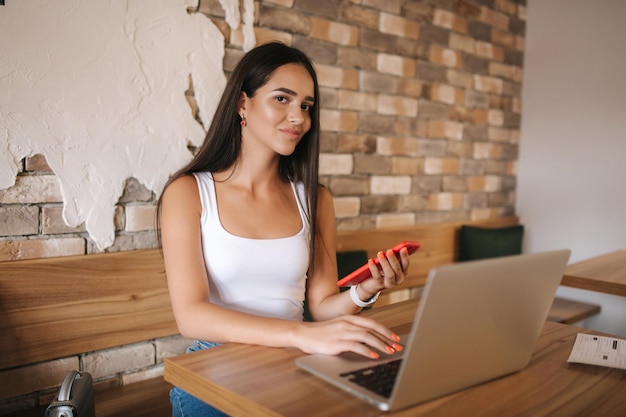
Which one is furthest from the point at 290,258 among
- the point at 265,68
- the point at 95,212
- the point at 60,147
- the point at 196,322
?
the point at 60,147

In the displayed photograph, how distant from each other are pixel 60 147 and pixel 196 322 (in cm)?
77

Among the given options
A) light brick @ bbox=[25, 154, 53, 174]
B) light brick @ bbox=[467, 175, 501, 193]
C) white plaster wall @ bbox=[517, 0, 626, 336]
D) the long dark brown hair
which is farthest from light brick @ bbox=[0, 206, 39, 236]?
white plaster wall @ bbox=[517, 0, 626, 336]

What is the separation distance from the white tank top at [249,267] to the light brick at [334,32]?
106 centimetres

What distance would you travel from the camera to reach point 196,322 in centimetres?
126

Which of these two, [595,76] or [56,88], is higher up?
[595,76]

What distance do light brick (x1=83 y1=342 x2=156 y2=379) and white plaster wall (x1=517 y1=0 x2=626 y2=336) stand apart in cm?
249

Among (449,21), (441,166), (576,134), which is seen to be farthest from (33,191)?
(576,134)

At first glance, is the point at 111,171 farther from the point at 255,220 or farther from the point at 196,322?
the point at 196,322

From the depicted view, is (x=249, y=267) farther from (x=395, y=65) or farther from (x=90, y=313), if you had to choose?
(x=395, y=65)

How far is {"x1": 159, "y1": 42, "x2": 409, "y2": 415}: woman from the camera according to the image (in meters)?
1.36

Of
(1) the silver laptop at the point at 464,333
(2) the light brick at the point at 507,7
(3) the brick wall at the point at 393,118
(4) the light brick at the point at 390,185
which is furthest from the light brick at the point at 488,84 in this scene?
(1) the silver laptop at the point at 464,333

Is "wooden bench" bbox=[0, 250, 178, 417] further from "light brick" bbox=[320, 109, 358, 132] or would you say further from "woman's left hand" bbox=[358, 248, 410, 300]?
"light brick" bbox=[320, 109, 358, 132]

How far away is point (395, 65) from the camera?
2693mm

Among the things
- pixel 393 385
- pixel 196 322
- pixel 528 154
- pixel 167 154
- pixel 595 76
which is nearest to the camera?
pixel 393 385
